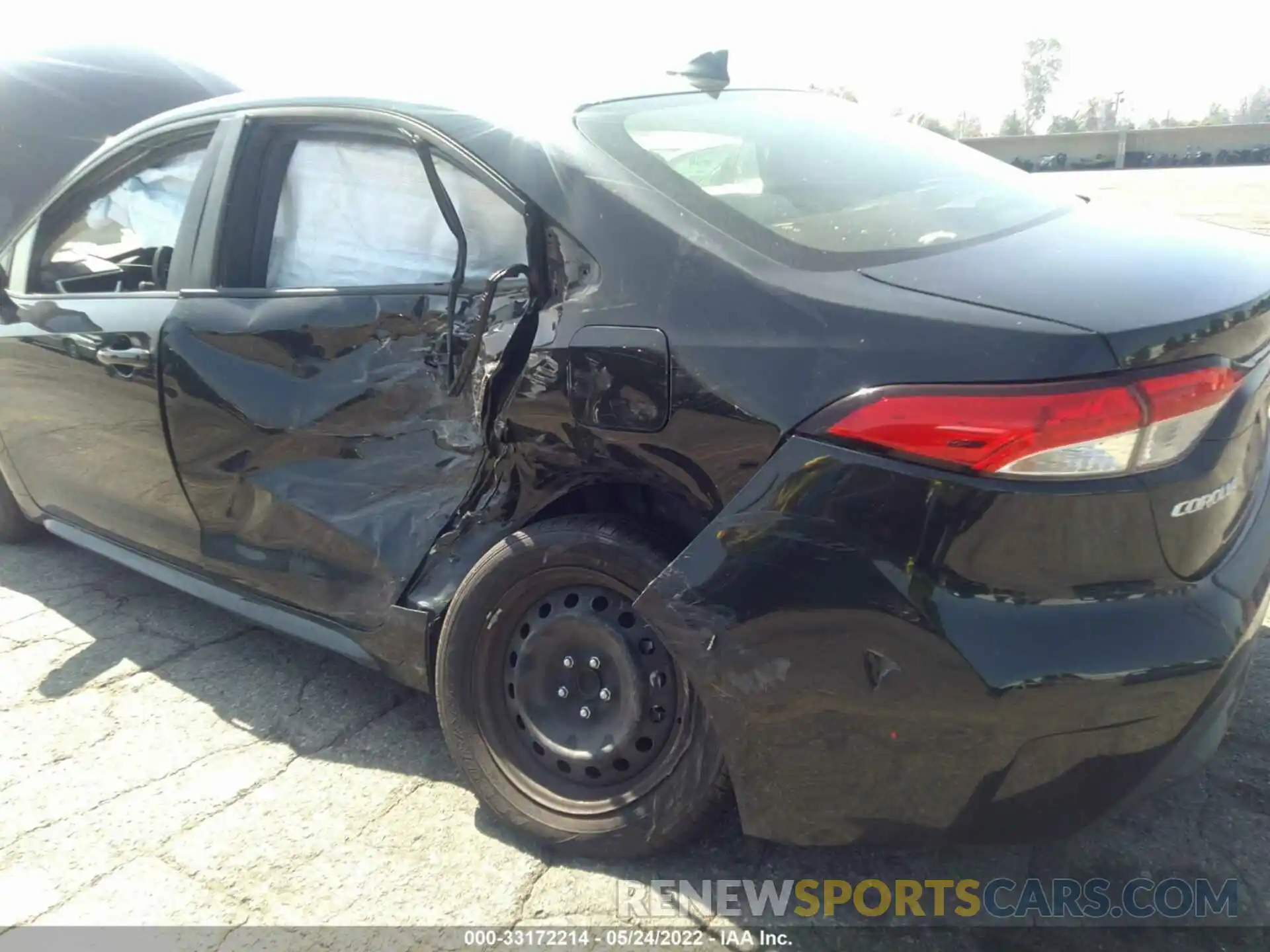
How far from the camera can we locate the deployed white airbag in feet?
9.93

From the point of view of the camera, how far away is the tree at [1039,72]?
80.5 metres

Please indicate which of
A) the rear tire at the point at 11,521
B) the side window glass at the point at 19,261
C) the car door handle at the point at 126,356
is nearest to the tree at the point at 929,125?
the car door handle at the point at 126,356

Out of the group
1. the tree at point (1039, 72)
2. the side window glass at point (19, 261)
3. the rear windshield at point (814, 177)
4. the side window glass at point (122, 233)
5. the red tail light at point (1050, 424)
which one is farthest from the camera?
the tree at point (1039, 72)

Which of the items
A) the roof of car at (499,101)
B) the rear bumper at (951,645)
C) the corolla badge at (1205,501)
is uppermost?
the roof of car at (499,101)

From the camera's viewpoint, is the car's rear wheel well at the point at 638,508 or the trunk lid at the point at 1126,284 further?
the car's rear wheel well at the point at 638,508

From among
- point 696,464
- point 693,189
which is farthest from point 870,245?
point 696,464

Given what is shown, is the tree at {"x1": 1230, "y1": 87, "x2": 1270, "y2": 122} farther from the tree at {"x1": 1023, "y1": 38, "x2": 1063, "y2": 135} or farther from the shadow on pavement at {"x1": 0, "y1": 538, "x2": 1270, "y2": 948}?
the shadow on pavement at {"x1": 0, "y1": 538, "x2": 1270, "y2": 948}

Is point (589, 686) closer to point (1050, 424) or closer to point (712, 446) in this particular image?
point (712, 446)

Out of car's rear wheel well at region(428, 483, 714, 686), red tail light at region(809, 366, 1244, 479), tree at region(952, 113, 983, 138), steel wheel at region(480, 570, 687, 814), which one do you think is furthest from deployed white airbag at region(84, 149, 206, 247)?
tree at region(952, 113, 983, 138)

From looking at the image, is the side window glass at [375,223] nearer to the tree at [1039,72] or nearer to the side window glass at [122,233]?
the side window glass at [122,233]

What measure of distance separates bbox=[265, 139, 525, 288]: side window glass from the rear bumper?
934 mm

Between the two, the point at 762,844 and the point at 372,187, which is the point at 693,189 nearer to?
the point at 372,187

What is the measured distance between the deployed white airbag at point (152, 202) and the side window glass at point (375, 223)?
44 cm

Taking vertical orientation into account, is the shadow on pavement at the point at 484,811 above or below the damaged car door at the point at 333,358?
below
